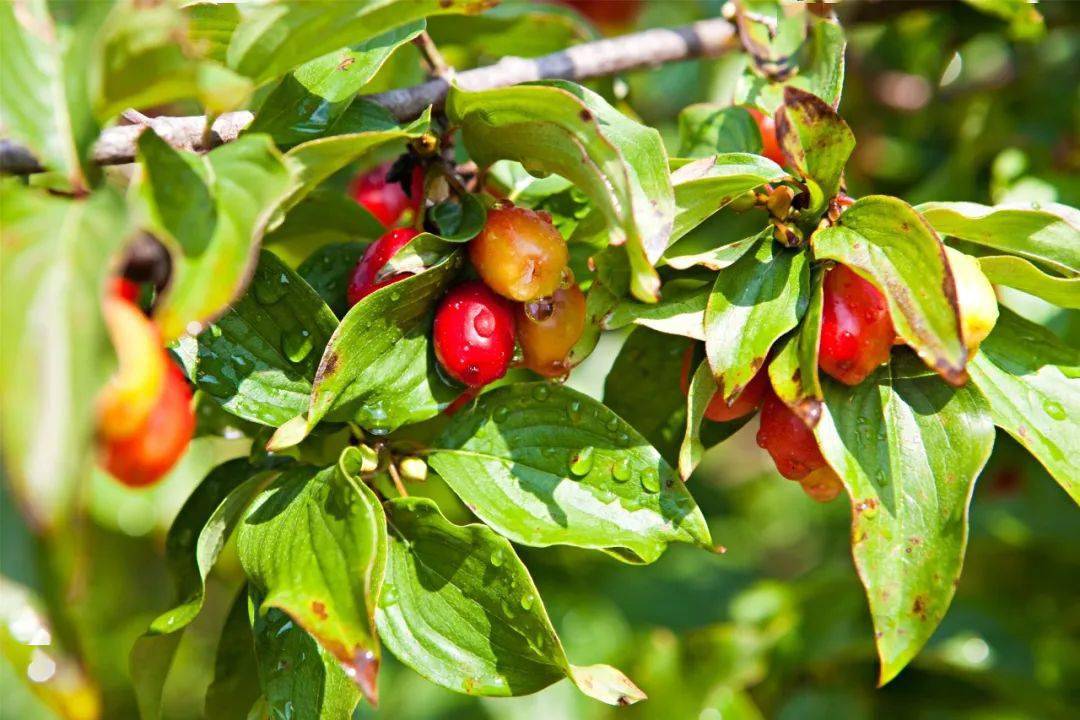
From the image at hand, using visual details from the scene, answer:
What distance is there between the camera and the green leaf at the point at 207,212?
673 mm

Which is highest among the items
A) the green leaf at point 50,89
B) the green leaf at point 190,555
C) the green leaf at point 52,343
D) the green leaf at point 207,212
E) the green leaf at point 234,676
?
the green leaf at point 50,89

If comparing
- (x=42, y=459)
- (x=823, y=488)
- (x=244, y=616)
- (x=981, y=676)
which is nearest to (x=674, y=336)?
(x=823, y=488)

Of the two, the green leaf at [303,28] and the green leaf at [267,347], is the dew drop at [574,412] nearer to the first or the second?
the green leaf at [267,347]

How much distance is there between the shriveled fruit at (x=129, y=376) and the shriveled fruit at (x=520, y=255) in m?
0.37

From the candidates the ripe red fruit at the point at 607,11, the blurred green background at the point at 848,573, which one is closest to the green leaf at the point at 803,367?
the blurred green background at the point at 848,573

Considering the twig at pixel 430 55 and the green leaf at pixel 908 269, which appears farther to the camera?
the twig at pixel 430 55

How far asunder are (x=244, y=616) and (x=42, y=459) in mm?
660

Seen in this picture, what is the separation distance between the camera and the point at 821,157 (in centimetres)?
99

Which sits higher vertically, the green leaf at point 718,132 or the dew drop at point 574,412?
the green leaf at point 718,132

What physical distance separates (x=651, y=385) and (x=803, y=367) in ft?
0.93

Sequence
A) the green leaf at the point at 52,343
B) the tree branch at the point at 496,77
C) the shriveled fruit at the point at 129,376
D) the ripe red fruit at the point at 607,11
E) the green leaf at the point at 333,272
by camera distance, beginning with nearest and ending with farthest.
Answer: the green leaf at the point at 52,343 < the shriveled fruit at the point at 129,376 < the tree branch at the point at 496,77 < the green leaf at the point at 333,272 < the ripe red fruit at the point at 607,11

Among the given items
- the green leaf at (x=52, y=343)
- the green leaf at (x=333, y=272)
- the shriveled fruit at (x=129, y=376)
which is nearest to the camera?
the green leaf at (x=52, y=343)

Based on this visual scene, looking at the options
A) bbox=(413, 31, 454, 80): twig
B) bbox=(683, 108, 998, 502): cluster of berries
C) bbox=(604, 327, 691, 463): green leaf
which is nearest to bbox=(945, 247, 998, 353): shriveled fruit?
bbox=(683, 108, 998, 502): cluster of berries

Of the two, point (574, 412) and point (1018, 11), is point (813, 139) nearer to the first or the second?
point (574, 412)
